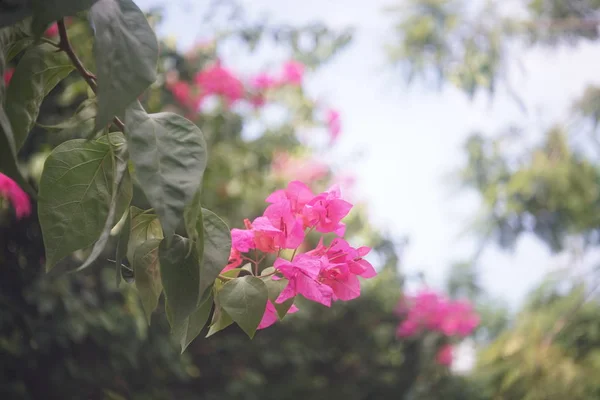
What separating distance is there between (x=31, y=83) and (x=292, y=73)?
2241mm

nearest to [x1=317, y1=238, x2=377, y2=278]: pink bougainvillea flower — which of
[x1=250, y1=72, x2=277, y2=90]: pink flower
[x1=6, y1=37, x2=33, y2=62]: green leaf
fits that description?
[x1=6, y1=37, x2=33, y2=62]: green leaf

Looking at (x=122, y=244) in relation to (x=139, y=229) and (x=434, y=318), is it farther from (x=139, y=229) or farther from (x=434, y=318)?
(x=434, y=318)

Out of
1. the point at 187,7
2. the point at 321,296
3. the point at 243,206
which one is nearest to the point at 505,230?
the point at 243,206

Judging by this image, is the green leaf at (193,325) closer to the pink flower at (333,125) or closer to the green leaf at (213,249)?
the green leaf at (213,249)

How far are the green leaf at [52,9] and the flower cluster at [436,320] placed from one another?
7.57ft

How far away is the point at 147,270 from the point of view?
15.6 inches

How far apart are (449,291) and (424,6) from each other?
1504 millimetres

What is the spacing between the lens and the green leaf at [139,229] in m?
0.41

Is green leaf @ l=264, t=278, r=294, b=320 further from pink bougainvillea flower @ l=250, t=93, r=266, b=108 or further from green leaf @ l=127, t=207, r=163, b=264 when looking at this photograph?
pink bougainvillea flower @ l=250, t=93, r=266, b=108

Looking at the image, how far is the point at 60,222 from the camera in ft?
1.17

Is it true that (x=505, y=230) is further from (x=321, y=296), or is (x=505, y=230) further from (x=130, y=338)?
(x=321, y=296)

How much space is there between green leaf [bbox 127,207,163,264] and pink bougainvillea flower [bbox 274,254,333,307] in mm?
81

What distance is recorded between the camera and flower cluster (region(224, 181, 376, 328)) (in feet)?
1.42

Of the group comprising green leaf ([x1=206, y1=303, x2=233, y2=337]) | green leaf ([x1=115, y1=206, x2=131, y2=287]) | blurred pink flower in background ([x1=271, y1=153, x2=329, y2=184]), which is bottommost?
blurred pink flower in background ([x1=271, y1=153, x2=329, y2=184])
